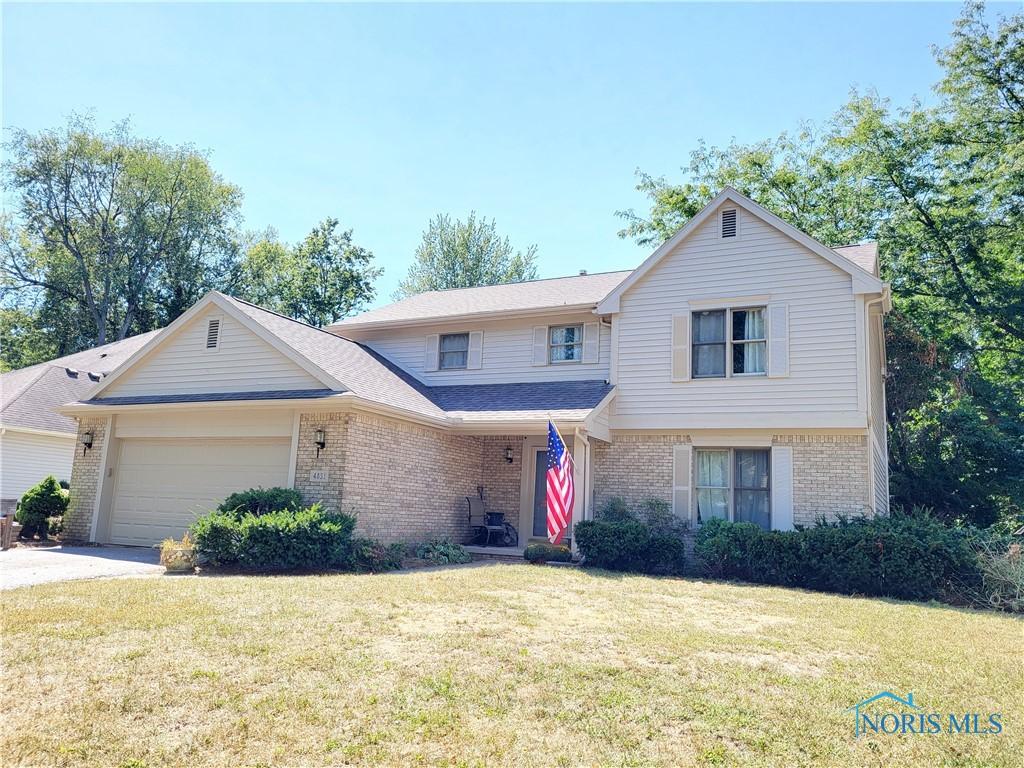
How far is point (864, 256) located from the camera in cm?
1483

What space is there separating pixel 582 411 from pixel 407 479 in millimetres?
3738

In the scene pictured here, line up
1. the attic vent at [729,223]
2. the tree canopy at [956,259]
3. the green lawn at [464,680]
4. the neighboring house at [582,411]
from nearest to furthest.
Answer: the green lawn at [464,680] → the neighboring house at [582,411] → the attic vent at [729,223] → the tree canopy at [956,259]

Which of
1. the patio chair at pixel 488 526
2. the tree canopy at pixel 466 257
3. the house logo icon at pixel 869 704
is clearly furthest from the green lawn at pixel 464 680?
the tree canopy at pixel 466 257

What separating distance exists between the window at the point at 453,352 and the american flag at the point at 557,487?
5.38m

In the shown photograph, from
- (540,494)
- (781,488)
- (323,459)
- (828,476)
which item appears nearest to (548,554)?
(540,494)

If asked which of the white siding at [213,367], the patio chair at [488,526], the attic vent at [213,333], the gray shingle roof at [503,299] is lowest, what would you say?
the patio chair at [488,526]

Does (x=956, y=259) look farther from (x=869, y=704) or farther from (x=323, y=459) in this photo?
(x=869, y=704)

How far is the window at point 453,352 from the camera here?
17.4 m

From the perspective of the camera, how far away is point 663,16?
11.5 m

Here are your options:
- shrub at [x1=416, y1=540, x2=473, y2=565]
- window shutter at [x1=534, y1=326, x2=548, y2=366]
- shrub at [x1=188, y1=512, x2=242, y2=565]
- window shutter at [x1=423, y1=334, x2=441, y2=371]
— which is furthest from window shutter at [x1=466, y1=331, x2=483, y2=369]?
shrub at [x1=188, y1=512, x2=242, y2=565]

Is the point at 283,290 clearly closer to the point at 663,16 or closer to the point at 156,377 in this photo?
the point at 156,377

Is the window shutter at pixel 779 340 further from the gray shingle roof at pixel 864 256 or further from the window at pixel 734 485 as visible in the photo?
the gray shingle roof at pixel 864 256

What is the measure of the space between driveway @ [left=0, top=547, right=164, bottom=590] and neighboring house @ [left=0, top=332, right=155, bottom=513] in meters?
6.56

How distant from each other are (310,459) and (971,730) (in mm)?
10409
